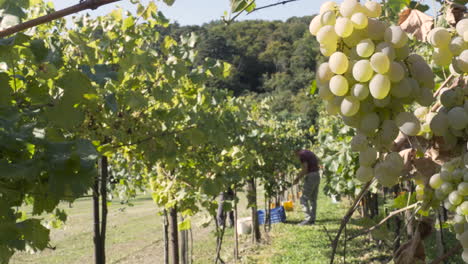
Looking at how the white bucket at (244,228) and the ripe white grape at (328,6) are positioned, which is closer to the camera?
the ripe white grape at (328,6)

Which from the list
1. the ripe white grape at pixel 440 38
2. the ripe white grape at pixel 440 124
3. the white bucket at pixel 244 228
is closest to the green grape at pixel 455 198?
the ripe white grape at pixel 440 124

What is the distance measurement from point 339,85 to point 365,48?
6 centimetres

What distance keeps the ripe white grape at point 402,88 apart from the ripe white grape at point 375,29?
7cm

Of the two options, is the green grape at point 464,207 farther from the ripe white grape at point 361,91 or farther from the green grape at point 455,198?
the ripe white grape at point 361,91

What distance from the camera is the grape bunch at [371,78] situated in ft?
1.96

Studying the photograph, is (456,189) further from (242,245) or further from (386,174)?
(242,245)

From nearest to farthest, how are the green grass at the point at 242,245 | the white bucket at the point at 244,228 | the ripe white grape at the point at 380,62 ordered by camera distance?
the ripe white grape at the point at 380,62 → the green grass at the point at 242,245 → the white bucket at the point at 244,228

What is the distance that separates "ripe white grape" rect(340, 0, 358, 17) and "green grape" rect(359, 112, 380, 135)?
0.51 feet

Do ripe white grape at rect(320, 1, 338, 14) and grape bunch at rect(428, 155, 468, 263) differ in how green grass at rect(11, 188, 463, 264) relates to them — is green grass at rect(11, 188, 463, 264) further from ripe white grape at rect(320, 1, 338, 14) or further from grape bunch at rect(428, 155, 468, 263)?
ripe white grape at rect(320, 1, 338, 14)

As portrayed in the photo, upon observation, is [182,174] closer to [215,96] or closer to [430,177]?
[215,96]

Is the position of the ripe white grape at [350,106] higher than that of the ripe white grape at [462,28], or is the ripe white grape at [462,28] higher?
the ripe white grape at [462,28]

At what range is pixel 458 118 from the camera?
629 millimetres

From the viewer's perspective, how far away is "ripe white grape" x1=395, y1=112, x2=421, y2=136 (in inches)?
23.4

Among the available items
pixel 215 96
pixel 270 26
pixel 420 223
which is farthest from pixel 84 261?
pixel 270 26
